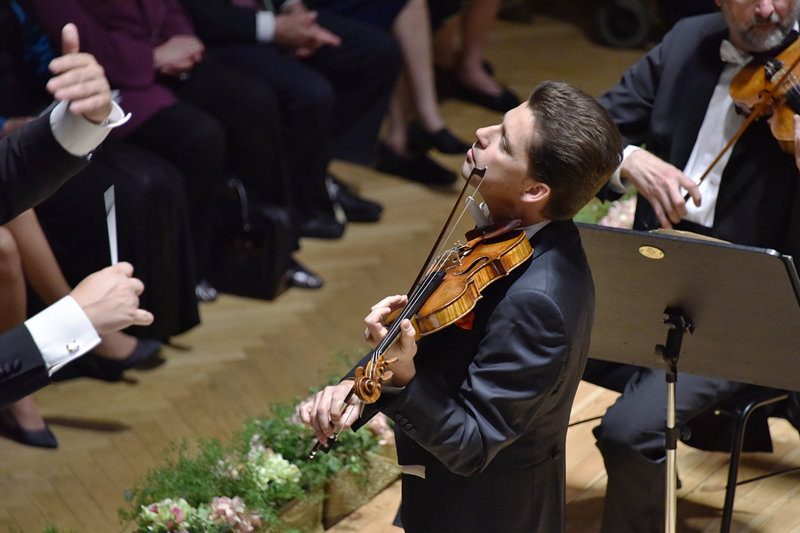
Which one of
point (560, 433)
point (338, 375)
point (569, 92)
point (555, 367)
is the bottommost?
point (338, 375)

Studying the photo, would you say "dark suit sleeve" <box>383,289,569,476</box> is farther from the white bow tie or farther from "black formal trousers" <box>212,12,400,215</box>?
"black formal trousers" <box>212,12,400,215</box>

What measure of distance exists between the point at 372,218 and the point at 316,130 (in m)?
0.58

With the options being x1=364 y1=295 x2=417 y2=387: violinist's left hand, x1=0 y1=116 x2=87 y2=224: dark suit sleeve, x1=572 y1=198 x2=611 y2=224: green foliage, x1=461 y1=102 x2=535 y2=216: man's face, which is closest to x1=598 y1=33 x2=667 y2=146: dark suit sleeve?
x1=572 y1=198 x2=611 y2=224: green foliage

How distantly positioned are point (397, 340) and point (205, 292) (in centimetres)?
263

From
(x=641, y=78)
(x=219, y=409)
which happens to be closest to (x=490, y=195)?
(x=641, y=78)

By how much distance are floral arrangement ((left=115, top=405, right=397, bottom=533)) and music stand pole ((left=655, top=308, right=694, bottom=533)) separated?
0.89m

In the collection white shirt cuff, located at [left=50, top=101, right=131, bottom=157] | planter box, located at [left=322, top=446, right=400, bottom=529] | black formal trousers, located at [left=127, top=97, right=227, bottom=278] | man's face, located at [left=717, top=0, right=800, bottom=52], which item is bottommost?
planter box, located at [left=322, top=446, right=400, bottom=529]

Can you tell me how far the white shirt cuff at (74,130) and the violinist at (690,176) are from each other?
1.33 metres

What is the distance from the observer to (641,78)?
3047mm

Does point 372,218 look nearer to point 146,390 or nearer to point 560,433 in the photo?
point 146,390

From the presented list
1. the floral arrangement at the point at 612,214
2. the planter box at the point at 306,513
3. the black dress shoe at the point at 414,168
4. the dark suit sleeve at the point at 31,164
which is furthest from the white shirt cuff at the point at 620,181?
the black dress shoe at the point at 414,168

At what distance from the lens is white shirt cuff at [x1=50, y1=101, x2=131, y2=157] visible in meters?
2.26

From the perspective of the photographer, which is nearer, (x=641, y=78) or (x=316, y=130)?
(x=641, y=78)

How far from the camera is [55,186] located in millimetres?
2355
